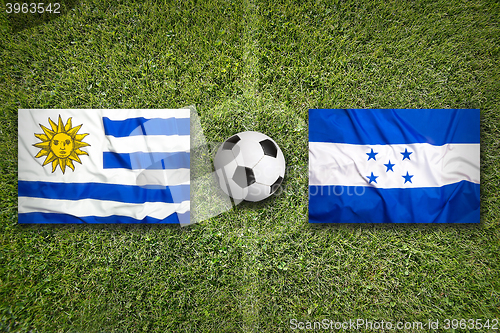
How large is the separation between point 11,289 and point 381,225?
3692 mm

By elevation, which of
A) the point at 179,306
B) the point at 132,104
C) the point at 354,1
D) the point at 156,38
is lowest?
the point at 179,306

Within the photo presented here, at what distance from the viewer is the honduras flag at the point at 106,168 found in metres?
2.07

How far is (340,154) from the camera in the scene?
207cm

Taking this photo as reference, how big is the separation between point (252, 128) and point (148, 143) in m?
1.02

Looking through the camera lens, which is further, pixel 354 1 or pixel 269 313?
pixel 354 1

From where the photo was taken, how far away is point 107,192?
208 cm

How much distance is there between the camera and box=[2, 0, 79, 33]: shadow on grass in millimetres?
2195

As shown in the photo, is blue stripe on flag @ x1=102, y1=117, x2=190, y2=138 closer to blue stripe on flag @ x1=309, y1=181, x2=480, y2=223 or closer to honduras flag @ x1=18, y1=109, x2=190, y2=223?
honduras flag @ x1=18, y1=109, x2=190, y2=223

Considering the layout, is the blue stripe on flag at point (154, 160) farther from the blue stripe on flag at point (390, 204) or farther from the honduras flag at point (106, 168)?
the blue stripe on flag at point (390, 204)

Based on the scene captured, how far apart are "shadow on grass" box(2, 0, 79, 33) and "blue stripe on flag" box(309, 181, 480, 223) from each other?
10.2ft

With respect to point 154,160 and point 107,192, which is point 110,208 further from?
point 154,160

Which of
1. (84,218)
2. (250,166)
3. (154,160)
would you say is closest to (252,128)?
(250,166)

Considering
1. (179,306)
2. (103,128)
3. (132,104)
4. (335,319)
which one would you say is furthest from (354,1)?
(179,306)

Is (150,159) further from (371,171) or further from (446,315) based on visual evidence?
(446,315)
